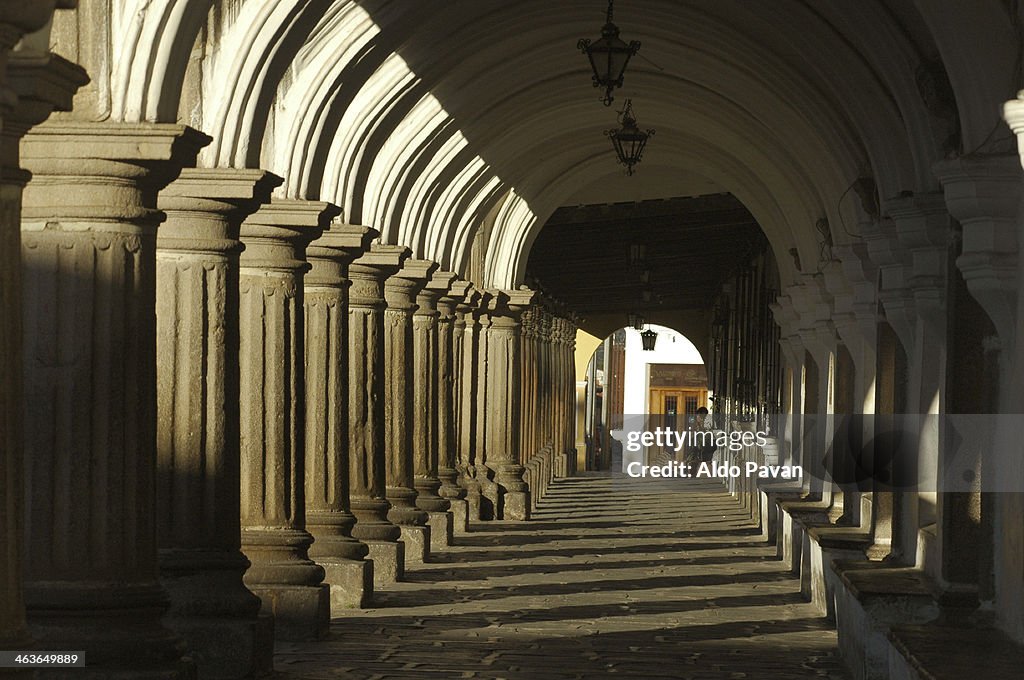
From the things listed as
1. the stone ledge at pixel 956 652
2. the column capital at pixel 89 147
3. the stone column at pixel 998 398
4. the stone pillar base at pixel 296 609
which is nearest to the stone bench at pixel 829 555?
the stone column at pixel 998 398

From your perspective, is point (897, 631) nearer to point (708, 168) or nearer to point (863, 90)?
point (863, 90)

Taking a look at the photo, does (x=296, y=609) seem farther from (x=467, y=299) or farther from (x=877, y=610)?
(x=467, y=299)

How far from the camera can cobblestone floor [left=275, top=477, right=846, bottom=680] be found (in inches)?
420

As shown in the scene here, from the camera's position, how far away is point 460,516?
21734 millimetres

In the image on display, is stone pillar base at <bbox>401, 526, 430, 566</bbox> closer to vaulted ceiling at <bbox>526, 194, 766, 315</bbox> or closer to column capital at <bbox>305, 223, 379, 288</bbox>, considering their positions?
column capital at <bbox>305, 223, 379, 288</bbox>

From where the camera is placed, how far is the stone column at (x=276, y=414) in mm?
11461

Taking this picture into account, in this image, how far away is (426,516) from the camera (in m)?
18.3

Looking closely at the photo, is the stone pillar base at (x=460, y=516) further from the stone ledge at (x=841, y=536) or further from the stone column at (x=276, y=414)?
the stone column at (x=276, y=414)

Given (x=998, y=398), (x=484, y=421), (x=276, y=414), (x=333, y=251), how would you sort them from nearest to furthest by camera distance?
(x=998, y=398)
(x=276, y=414)
(x=333, y=251)
(x=484, y=421)

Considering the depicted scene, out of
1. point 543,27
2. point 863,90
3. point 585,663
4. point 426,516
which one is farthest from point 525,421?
point 585,663

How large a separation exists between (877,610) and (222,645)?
3.46m

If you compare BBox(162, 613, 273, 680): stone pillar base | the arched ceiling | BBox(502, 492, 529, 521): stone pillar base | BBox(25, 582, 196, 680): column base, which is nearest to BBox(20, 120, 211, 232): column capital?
the arched ceiling

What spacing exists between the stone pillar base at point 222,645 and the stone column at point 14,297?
416cm

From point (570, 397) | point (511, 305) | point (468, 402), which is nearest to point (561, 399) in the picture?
point (570, 397)
